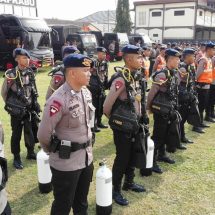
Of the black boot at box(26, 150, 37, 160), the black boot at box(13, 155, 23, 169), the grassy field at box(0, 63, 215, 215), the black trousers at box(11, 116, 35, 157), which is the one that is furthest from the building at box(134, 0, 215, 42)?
the black boot at box(13, 155, 23, 169)

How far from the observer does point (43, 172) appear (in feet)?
14.3

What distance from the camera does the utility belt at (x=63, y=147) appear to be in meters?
2.99

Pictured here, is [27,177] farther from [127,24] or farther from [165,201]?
[127,24]

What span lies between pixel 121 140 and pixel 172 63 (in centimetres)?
181

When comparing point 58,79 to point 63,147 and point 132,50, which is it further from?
point 63,147

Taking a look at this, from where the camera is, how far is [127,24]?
179ft

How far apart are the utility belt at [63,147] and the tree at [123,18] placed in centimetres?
5289

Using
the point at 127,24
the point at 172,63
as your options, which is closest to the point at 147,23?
the point at 127,24

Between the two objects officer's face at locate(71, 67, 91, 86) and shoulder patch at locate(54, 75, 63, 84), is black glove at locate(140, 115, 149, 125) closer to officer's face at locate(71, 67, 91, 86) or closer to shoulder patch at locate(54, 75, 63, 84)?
officer's face at locate(71, 67, 91, 86)

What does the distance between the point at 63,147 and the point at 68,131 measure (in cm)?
17

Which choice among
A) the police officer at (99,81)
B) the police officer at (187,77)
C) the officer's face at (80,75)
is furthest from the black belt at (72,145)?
the police officer at (99,81)

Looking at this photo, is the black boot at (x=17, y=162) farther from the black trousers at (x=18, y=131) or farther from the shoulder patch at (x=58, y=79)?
the shoulder patch at (x=58, y=79)

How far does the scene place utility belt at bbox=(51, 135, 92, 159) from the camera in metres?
2.99

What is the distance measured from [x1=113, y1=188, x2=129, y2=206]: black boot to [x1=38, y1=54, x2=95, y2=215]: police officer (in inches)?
50.0
